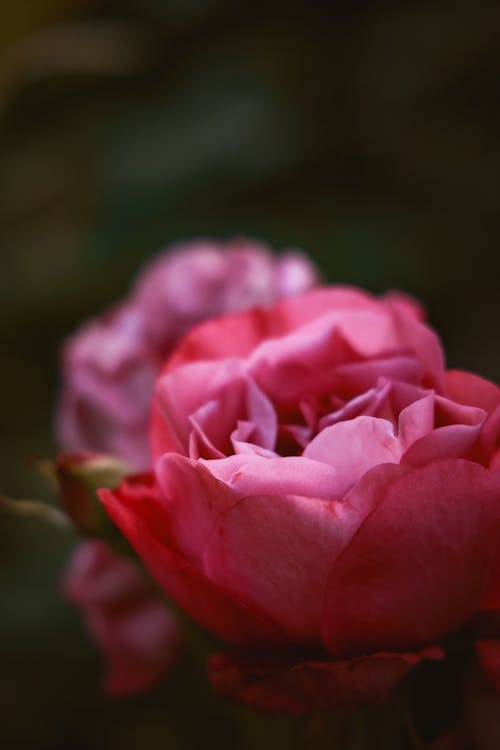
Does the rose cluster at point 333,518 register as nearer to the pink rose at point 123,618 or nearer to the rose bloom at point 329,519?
the rose bloom at point 329,519

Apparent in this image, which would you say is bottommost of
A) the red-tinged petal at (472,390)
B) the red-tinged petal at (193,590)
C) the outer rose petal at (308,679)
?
the outer rose petal at (308,679)

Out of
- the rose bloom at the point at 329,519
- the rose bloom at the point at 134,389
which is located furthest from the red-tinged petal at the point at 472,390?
the rose bloom at the point at 134,389

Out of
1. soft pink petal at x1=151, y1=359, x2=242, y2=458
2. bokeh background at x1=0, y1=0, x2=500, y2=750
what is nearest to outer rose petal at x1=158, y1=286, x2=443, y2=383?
soft pink petal at x1=151, y1=359, x2=242, y2=458

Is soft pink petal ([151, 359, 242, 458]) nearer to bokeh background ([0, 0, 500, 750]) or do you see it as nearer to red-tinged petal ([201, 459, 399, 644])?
red-tinged petal ([201, 459, 399, 644])

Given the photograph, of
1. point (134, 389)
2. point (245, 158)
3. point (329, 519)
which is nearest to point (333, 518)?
point (329, 519)

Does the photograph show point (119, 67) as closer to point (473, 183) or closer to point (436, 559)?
point (473, 183)

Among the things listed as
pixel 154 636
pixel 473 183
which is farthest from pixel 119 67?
pixel 154 636

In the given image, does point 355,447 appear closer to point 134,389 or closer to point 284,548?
point 284,548
